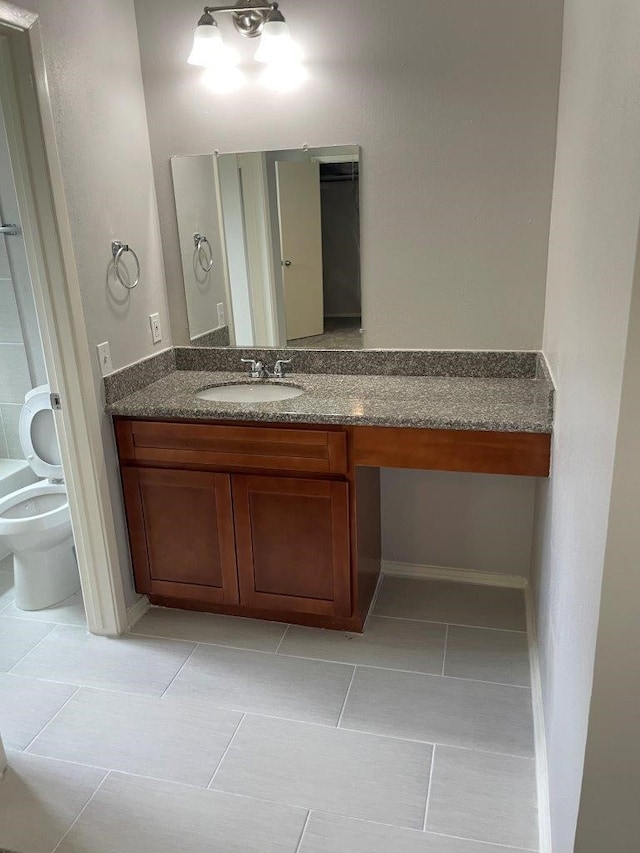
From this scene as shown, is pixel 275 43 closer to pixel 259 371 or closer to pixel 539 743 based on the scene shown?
pixel 259 371

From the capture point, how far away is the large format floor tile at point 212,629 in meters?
2.46

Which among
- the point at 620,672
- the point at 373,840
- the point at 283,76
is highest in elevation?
the point at 283,76

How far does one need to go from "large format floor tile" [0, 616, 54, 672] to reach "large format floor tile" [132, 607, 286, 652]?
36 centimetres

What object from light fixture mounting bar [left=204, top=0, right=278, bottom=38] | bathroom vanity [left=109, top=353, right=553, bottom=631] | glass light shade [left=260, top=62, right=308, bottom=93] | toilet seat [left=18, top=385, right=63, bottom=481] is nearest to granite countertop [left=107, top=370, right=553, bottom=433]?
bathroom vanity [left=109, top=353, right=553, bottom=631]

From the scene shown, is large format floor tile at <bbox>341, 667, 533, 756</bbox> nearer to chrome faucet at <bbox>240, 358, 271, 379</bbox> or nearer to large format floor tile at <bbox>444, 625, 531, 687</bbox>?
large format floor tile at <bbox>444, 625, 531, 687</bbox>

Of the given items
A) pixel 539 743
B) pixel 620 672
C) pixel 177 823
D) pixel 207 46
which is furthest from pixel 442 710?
pixel 207 46

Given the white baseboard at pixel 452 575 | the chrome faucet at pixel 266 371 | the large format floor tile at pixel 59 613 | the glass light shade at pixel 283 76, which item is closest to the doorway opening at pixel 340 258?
the chrome faucet at pixel 266 371

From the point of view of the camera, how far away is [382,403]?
2.31 m

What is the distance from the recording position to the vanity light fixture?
2.28 m

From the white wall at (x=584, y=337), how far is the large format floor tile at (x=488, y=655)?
0.21 m

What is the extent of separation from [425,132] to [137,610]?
2.04 m

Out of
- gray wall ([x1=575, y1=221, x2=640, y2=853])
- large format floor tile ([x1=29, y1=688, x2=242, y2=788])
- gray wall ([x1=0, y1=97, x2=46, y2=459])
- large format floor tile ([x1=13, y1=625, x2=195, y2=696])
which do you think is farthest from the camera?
gray wall ([x1=0, y1=97, x2=46, y2=459])

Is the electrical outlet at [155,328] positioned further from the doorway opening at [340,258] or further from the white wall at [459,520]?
the white wall at [459,520]

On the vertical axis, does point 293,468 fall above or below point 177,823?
above
